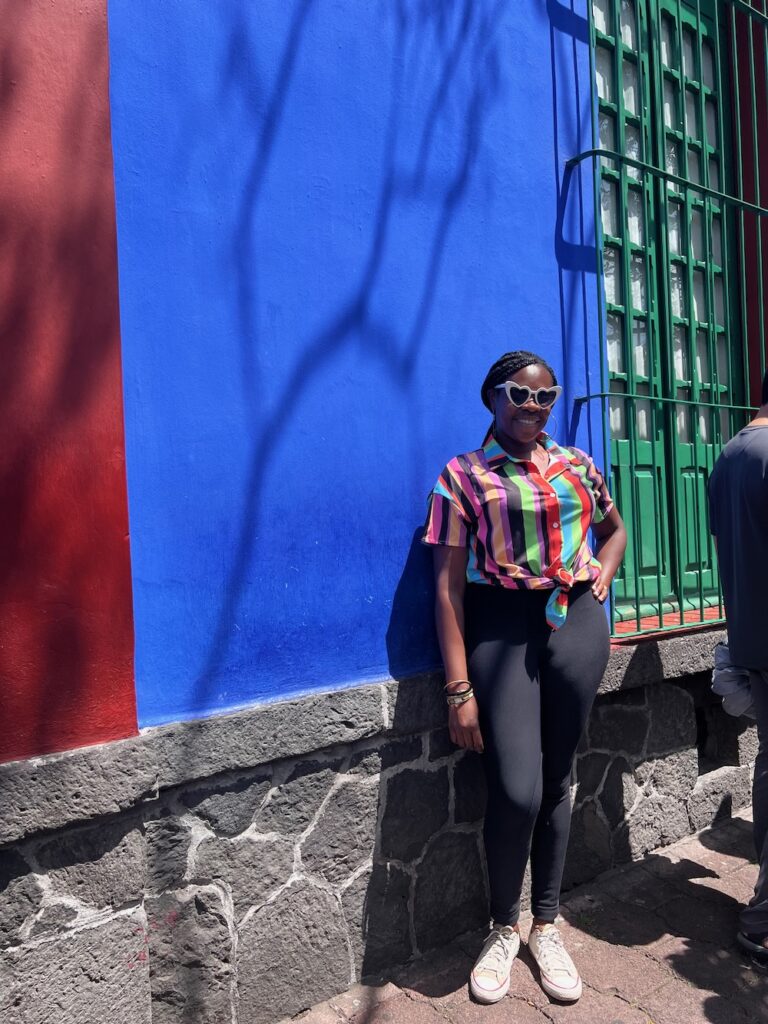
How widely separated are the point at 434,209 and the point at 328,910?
2.40 m

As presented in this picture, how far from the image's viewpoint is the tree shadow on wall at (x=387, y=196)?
266 centimetres

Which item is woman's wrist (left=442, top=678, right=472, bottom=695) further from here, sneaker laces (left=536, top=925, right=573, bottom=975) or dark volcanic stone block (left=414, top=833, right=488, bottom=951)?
sneaker laces (left=536, top=925, right=573, bottom=975)

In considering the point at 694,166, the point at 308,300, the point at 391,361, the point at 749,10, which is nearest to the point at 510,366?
the point at 391,361

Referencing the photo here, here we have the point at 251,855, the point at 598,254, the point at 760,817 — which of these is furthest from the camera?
the point at 598,254

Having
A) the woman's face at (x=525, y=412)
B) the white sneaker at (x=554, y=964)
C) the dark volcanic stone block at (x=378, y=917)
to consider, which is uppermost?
the woman's face at (x=525, y=412)

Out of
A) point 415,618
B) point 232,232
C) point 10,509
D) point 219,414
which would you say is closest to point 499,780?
point 415,618

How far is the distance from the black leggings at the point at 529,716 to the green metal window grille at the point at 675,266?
94 cm

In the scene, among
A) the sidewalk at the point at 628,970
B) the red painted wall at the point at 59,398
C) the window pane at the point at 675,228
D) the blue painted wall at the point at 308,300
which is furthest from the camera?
the window pane at the point at 675,228

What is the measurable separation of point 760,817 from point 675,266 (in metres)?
2.70

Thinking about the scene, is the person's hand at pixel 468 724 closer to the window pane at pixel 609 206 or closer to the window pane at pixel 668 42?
the window pane at pixel 609 206

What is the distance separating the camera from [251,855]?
8.55 feet

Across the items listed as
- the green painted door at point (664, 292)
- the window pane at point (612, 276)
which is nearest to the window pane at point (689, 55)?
the green painted door at point (664, 292)

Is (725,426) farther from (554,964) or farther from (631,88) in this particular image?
(554,964)

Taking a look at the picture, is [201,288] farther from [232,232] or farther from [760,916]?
[760,916]
